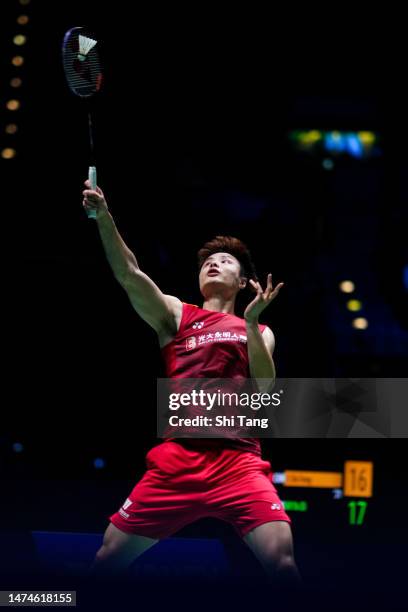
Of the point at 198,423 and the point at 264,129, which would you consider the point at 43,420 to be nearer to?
the point at 198,423

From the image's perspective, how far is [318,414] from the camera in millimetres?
6520

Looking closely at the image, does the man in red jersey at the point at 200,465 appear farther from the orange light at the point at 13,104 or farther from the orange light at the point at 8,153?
the orange light at the point at 13,104

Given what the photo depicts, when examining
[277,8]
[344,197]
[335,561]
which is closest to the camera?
[335,561]

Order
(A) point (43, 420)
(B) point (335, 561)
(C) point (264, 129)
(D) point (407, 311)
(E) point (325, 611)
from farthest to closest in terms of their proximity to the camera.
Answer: (C) point (264, 129) → (D) point (407, 311) → (A) point (43, 420) → (B) point (335, 561) → (E) point (325, 611)

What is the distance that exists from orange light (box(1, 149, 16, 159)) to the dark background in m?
0.09

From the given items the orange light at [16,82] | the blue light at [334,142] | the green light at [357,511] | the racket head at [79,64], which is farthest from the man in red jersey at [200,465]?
the blue light at [334,142]

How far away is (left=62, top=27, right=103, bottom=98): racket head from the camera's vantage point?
3594 millimetres

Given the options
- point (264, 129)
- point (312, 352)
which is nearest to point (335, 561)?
point (312, 352)

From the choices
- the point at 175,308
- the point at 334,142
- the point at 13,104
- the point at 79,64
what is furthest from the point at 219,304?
the point at 334,142

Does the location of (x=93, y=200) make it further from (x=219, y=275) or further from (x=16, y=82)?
(x=16, y=82)

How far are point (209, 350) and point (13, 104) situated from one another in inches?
214

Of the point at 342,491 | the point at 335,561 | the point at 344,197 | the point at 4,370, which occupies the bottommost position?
the point at 335,561

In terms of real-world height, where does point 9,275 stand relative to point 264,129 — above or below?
below

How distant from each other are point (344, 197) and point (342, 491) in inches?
228
